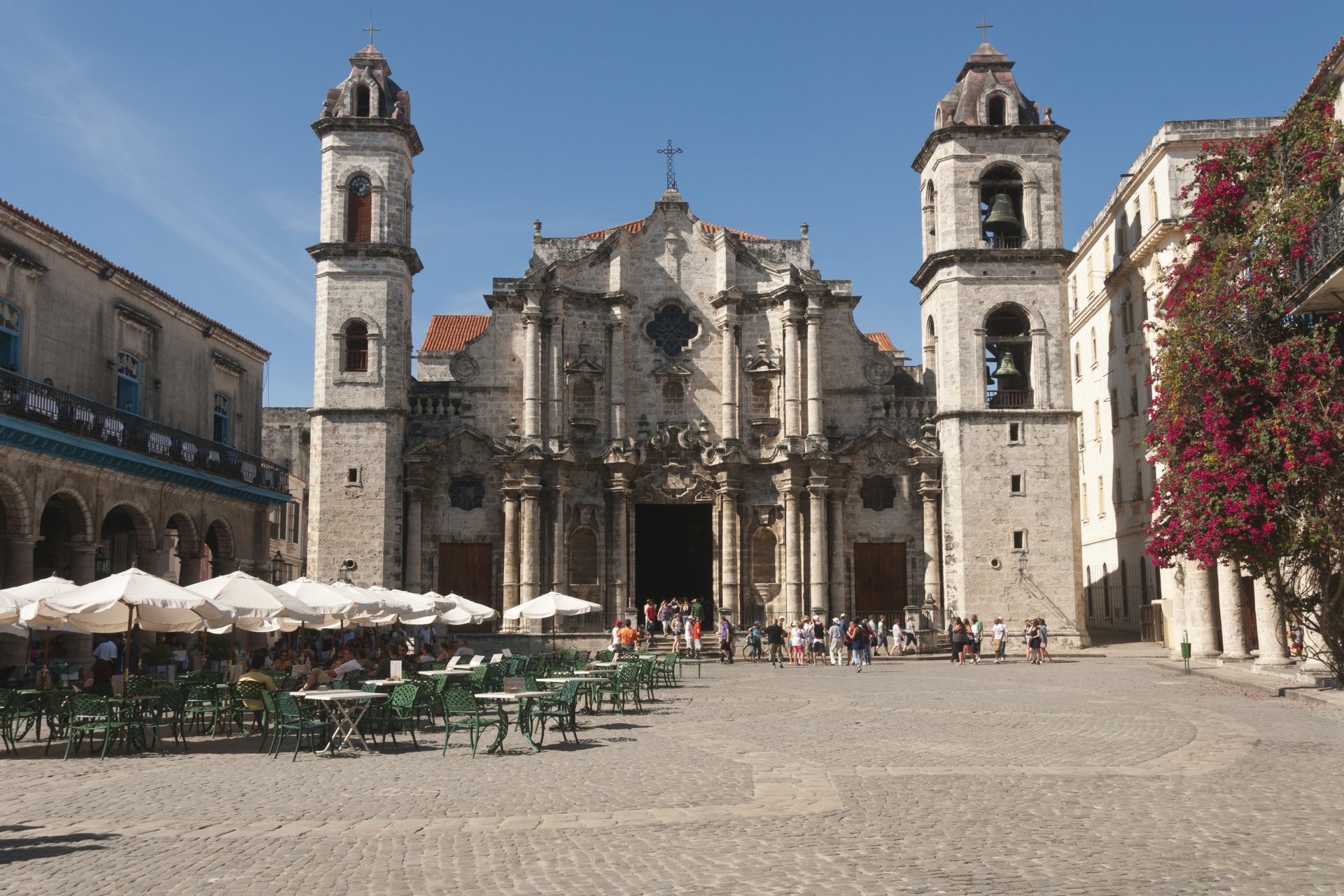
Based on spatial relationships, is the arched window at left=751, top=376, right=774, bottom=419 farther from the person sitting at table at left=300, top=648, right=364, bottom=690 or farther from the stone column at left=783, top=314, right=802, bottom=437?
the person sitting at table at left=300, top=648, right=364, bottom=690

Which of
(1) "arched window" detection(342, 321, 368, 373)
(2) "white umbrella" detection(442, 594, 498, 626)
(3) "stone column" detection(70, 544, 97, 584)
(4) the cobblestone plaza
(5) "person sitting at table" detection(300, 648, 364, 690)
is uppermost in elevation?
(1) "arched window" detection(342, 321, 368, 373)

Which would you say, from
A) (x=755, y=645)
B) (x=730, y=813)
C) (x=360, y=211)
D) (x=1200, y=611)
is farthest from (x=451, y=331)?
(x=730, y=813)

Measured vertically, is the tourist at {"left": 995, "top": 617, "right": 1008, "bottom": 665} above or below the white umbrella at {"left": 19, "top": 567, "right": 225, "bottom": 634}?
below

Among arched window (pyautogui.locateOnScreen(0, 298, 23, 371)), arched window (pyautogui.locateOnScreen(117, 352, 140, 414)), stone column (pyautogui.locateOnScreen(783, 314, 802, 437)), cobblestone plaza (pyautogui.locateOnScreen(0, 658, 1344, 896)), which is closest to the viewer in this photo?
cobblestone plaza (pyautogui.locateOnScreen(0, 658, 1344, 896))

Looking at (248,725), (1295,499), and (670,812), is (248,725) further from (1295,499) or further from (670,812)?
(1295,499)

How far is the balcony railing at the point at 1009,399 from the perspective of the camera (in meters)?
40.0

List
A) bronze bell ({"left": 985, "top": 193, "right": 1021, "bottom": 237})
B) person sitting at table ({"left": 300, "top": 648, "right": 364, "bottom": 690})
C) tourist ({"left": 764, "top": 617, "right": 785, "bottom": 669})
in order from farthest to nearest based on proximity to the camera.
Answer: bronze bell ({"left": 985, "top": 193, "right": 1021, "bottom": 237})
tourist ({"left": 764, "top": 617, "right": 785, "bottom": 669})
person sitting at table ({"left": 300, "top": 648, "right": 364, "bottom": 690})

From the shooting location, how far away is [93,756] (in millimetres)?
16234

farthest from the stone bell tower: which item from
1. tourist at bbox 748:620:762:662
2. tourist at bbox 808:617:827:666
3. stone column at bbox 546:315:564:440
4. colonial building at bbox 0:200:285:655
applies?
tourist at bbox 808:617:827:666

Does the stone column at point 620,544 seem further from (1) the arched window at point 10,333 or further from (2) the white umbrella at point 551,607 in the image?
(1) the arched window at point 10,333

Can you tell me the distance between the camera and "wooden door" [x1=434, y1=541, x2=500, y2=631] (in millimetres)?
40406

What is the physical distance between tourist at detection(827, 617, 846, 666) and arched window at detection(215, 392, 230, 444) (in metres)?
19.6

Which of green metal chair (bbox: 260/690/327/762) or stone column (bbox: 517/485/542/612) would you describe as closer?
green metal chair (bbox: 260/690/327/762)

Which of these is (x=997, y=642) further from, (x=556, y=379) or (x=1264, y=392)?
(x=556, y=379)
